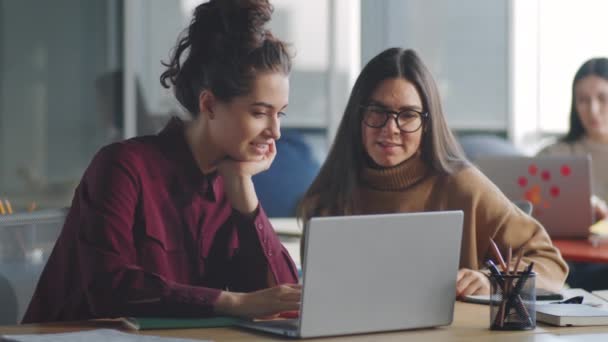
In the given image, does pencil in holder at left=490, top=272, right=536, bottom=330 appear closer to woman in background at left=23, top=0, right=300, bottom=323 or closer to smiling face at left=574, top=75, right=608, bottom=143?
woman in background at left=23, top=0, right=300, bottom=323

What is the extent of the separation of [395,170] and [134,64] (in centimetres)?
357

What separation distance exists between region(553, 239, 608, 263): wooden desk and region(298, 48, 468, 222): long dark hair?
0.75 m

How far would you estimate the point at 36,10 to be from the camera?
5402 mm

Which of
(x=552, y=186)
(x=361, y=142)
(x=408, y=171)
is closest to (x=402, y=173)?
(x=408, y=171)

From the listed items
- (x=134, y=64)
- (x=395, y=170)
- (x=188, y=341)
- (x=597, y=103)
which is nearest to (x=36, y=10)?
(x=134, y=64)

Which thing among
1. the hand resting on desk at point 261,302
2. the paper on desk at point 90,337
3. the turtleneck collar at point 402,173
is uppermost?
the turtleneck collar at point 402,173

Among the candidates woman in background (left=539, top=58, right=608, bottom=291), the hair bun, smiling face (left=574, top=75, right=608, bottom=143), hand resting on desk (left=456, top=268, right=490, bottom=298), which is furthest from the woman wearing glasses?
smiling face (left=574, top=75, right=608, bottom=143)

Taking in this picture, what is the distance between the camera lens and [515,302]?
1.81m

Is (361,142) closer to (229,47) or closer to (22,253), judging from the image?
(229,47)

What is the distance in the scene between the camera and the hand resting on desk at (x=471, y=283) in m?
2.11

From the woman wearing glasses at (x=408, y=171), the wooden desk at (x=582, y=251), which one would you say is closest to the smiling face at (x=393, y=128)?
the woman wearing glasses at (x=408, y=171)

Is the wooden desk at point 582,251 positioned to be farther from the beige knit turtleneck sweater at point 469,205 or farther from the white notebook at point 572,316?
the white notebook at point 572,316

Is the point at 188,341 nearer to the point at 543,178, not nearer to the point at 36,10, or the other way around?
the point at 543,178

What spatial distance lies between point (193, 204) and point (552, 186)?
173 centimetres
